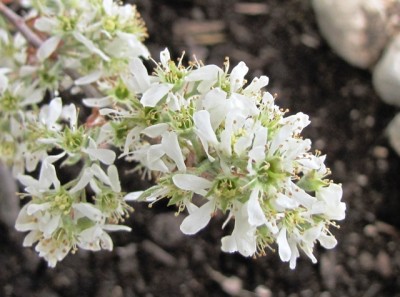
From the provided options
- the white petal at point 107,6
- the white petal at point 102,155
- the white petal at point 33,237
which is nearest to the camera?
the white petal at point 102,155

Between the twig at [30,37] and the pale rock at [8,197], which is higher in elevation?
the twig at [30,37]

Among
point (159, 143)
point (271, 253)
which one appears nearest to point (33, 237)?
point (159, 143)

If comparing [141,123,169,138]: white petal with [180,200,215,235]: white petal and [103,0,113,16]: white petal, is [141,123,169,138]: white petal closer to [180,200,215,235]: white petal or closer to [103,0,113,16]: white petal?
[180,200,215,235]: white petal

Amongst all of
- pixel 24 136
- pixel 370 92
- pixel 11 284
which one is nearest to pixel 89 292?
pixel 11 284

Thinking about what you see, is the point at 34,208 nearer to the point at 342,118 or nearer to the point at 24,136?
the point at 24,136

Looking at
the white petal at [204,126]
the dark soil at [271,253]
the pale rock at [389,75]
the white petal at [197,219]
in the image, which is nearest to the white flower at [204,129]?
the white petal at [204,126]

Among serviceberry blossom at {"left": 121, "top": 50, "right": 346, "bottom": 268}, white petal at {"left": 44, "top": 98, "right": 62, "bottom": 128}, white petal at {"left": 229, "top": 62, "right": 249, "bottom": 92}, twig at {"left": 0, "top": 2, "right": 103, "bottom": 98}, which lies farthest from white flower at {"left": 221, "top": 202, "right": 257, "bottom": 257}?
twig at {"left": 0, "top": 2, "right": 103, "bottom": 98}

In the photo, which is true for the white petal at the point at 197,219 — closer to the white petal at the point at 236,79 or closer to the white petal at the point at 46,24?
the white petal at the point at 236,79

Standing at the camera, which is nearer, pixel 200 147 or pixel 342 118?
pixel 200 147
